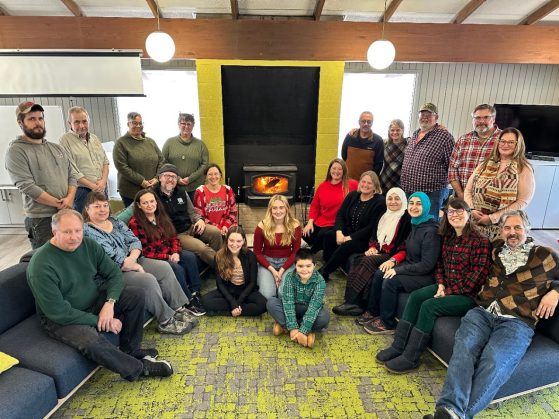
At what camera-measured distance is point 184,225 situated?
333 centimetres

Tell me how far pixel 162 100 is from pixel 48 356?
4407 millimetres

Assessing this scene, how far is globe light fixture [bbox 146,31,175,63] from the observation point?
3.25 meters

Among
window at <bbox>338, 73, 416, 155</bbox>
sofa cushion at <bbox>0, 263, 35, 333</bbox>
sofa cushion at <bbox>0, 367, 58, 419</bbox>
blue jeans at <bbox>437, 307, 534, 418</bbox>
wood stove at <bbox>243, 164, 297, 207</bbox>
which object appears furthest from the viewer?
window at <bbox>338, 73, 416, 155</bbox>

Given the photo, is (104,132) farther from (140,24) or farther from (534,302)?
(534,302)

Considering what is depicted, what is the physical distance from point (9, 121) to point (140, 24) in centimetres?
224

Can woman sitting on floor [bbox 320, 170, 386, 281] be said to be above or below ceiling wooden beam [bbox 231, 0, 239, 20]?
below

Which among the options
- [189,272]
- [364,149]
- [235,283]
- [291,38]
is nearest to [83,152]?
[189,272]

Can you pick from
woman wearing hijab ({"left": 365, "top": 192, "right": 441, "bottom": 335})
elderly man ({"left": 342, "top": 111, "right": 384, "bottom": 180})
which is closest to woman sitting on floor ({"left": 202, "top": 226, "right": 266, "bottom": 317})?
woman wearing hijab ({"left": 365, "top": 192, "right": 441, "bottom": 335})

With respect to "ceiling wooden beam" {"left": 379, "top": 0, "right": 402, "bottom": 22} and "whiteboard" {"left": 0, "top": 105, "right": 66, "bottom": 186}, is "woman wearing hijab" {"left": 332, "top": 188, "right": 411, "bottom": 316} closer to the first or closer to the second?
"ceiling wooden beam" {"left": 379, "top": 0, "right": 402, "bottom": 22}

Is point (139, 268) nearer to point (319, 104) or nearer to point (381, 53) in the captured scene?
point (381, 53)

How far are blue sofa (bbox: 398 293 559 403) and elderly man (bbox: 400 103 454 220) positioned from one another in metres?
1.54

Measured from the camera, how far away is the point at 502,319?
6.58 feet

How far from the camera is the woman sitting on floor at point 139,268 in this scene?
2443mm

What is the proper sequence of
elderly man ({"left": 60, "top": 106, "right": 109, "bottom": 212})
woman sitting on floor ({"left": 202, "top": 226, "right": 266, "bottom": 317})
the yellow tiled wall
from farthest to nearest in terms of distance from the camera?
the yellow tiled wall → elderly man ({"left": 60, "top": 106, "right": 109, "bottom": 212}) → woman sitting on floor ({"left": 202, "top": 226, "right": 266, "bottom": 317})
